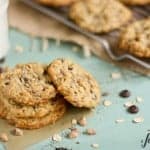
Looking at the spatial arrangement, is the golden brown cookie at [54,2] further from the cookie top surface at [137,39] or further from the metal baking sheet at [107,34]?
the cookie top surface at [137,39]

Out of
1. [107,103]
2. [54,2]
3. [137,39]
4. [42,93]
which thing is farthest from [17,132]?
[54,2]

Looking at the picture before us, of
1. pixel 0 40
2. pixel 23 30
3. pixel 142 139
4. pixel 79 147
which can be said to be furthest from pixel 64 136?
pixel 23 30

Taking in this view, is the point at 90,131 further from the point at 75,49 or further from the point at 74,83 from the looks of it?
the point at 75,49

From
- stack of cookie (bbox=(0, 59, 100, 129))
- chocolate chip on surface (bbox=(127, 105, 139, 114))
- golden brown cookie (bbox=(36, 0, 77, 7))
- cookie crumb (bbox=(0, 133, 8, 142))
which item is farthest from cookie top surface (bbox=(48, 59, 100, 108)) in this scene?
golden brown cookie (bbox=(36, 0, 77, 7))

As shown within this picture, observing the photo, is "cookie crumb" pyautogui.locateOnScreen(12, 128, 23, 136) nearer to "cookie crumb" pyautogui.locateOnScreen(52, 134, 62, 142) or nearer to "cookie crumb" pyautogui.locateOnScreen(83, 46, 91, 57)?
"cookie crumb" pyautogui.locateOnScreen(52, 134, 62, 142)

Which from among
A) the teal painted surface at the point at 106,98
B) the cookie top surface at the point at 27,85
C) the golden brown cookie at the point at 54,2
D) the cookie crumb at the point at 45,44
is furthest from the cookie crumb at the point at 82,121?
the golden brown cookie at the point at 54,2

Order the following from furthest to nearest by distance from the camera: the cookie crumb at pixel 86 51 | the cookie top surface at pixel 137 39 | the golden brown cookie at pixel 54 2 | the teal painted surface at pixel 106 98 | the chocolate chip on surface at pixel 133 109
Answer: the golden brown cookie at pixel 54 2 < the cookie crumb at pixel 86 51 < the cookie top surface at pixel 137 39 < the chocolate chip on surface at pixel 133 109 < the teal painted surface at pixel 106 98
